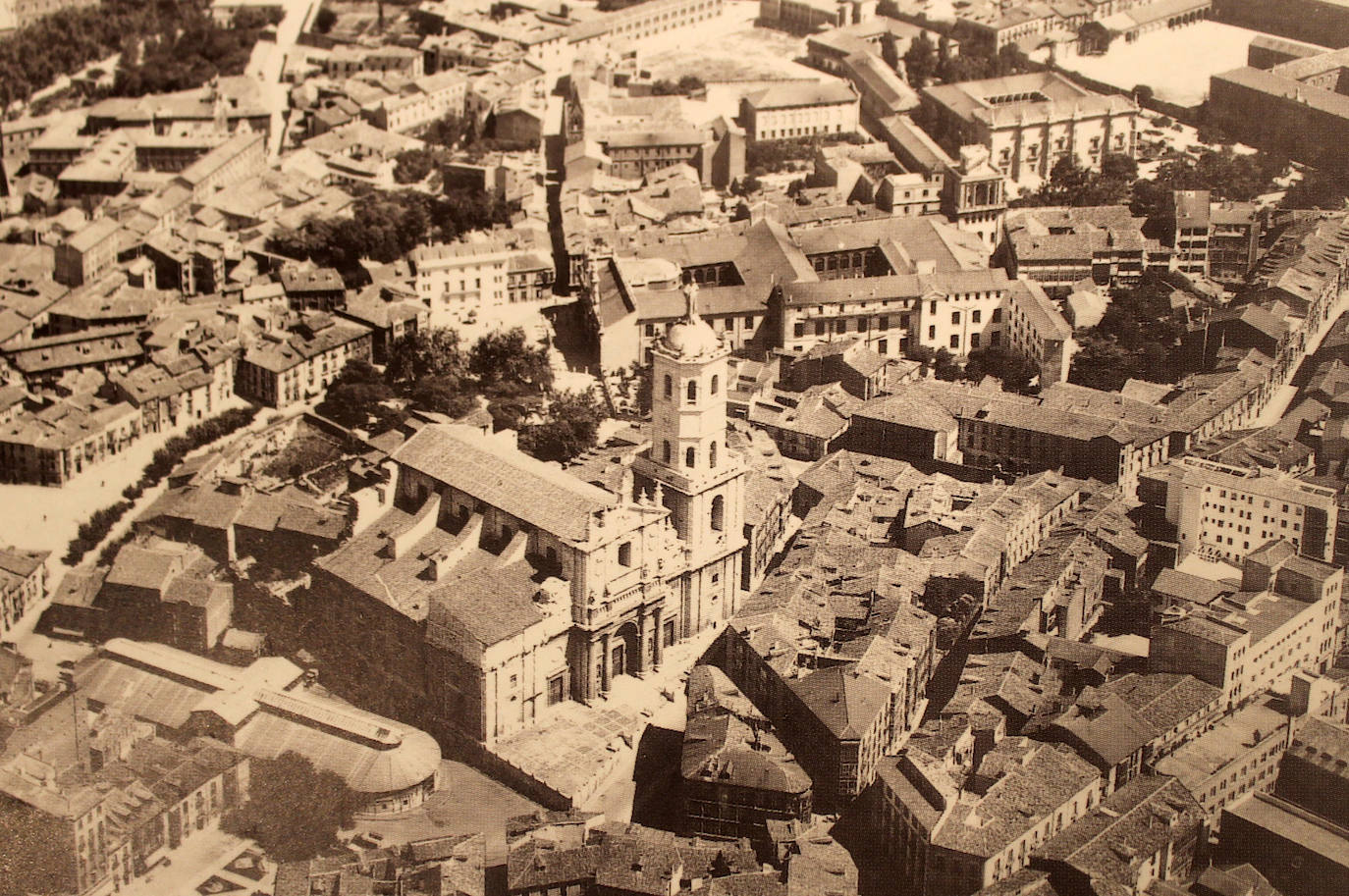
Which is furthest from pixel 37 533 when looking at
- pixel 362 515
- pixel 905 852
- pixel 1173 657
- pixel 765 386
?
pixel 1173 657

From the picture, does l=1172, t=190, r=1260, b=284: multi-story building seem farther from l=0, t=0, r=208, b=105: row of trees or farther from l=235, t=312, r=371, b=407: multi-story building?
l=0, t=0, r=208, b=105: row of trees

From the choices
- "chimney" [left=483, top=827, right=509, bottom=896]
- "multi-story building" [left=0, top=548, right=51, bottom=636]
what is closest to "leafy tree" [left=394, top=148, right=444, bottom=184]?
"multi-story building" [left=0, top=548, right=51, bottom=636]

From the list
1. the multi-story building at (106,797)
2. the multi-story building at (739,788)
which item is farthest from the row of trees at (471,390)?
the multi-story building at (739,788)

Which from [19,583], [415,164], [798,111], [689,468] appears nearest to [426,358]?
[19,583]

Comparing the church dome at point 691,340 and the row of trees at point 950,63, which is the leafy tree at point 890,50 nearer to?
the row of trees at point 950,63

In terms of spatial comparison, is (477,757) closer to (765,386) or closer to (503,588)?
(503,588)

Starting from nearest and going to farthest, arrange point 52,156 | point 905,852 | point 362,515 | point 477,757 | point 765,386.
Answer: point 905,852 → point 477,757 → point 362,515 → point 765,386 → point 52,156

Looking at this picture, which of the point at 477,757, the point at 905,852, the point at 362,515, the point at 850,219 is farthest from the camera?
the point at 850,219
